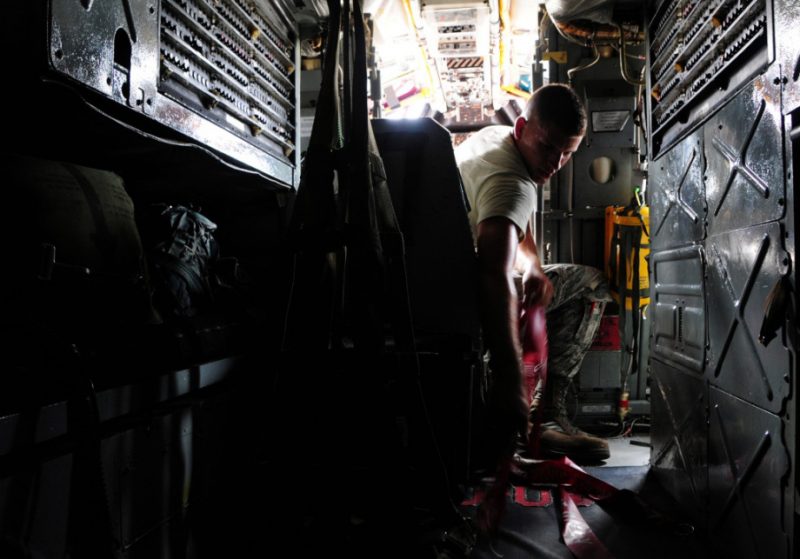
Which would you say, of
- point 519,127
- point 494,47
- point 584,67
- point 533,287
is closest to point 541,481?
point 533,287

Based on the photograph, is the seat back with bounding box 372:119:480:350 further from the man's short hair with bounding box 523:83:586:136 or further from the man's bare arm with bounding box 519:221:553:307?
the man's bare arm with bounding box 519:221:553:307

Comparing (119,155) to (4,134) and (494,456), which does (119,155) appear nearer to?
(4,134)

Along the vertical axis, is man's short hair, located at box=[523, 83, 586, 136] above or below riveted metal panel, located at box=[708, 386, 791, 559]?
above

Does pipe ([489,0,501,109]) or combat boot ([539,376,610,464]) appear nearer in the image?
combat boot ([539,376,610,464])

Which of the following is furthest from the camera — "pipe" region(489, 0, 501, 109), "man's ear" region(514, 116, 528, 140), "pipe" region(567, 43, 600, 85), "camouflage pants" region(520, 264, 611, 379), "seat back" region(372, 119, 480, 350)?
"pipe" region(567, 43, 600, 85)

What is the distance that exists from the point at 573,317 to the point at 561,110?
210cm

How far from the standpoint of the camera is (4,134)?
Answer: 1842 mm

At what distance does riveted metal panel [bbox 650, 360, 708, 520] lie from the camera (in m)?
2.50

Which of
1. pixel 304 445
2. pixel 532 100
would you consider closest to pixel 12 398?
pixel 304 445

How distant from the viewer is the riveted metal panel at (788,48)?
64.9 inches

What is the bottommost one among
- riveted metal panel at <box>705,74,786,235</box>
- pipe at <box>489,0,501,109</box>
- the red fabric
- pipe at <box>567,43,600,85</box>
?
the red fabric

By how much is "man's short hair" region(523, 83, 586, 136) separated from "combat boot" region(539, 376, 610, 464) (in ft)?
7.29

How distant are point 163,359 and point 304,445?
1.86 ft

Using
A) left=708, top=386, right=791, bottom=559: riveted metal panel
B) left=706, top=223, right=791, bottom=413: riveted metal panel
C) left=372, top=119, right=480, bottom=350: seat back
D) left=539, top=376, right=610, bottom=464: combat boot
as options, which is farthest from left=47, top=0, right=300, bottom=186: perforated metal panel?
left=539, top=376, right=610, bottom=464: combat boot
